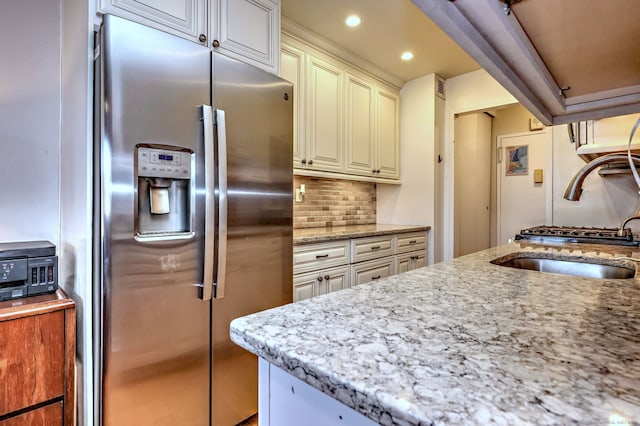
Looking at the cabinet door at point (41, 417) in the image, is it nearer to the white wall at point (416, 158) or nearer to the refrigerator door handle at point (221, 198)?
the refrigerator door handle at point (221, 198)

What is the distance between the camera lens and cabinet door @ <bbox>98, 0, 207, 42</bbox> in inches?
52.8

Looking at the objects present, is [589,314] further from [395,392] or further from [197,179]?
[197,179]

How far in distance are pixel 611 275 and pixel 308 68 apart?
2.28m

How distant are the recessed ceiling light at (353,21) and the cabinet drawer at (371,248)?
1.65 m

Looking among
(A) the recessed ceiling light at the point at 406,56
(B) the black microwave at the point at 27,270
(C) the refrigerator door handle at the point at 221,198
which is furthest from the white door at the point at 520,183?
(B) the black microwave at the point at 27,270

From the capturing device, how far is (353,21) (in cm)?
246

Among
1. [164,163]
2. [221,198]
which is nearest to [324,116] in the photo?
[221,198]

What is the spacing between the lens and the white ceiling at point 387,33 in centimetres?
228

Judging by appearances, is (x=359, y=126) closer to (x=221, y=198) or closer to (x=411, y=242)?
(x=411, y=242)

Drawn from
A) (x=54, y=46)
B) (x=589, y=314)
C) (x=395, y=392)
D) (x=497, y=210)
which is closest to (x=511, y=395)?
(x=395, y=392)

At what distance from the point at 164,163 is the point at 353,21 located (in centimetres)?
189

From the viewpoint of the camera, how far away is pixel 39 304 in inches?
47.5

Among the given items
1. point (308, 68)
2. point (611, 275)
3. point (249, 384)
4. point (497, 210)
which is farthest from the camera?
point (497, 210)

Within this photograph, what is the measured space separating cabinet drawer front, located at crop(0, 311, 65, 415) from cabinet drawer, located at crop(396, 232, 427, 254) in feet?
8.02
